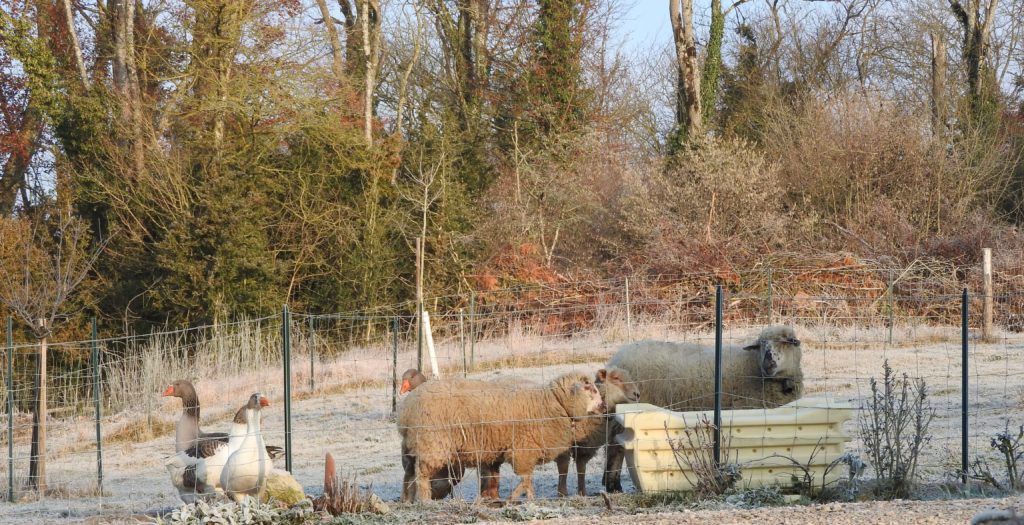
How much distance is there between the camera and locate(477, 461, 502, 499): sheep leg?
911cm

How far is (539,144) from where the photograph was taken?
91.4 feet

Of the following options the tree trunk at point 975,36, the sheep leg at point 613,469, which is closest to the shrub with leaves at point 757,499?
the sheep leg at point 613,469

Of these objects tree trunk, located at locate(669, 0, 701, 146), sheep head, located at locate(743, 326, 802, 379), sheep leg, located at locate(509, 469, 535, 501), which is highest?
tree trunk, located at locate(669, 0, 701, 146)

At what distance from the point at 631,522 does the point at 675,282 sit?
17.4 metres

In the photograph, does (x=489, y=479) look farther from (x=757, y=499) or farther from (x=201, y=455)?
(x=201, y=455)

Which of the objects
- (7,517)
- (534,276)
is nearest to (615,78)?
(534,276)

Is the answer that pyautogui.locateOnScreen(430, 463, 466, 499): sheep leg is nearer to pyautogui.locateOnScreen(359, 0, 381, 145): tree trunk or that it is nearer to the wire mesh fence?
the wire mesh fence

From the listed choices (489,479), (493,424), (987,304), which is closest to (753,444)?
(493,424)

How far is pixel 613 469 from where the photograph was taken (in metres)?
9.27

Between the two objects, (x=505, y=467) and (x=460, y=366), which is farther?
(x=460, y=366)

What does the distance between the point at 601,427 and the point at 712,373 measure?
2013 mm

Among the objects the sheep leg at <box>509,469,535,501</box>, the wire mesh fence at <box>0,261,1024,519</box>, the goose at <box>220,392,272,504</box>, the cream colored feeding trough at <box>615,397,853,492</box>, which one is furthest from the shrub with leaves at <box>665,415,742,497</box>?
the goose at <box>220,392,272,504</box>

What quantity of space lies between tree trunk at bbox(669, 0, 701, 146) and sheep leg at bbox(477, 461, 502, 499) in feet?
63.0

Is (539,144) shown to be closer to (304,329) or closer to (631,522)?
(304,329)
